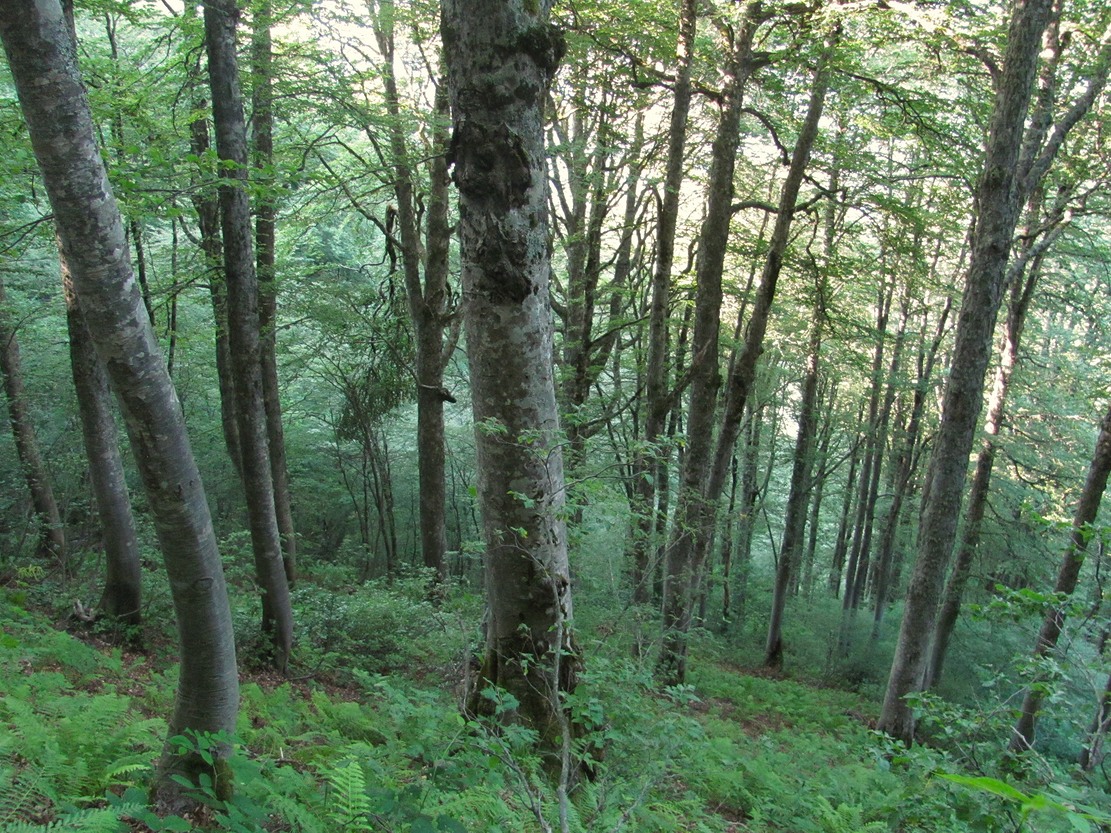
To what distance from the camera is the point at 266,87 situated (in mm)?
8633

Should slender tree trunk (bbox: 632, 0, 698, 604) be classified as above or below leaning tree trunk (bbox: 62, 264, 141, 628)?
above

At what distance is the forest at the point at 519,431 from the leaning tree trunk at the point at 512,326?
22 millimetres

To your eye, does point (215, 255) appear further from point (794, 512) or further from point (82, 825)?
point (794, 512)

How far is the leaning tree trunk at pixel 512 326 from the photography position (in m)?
3.61

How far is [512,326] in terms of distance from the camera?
3809 mm

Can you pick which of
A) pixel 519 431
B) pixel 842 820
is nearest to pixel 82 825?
pixel 519 431

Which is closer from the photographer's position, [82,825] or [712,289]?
[82,825]

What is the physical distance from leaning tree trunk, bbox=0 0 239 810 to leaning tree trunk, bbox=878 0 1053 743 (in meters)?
6.53

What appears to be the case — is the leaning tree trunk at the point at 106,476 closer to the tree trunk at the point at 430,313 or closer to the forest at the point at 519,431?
the forest at the point at 519,431

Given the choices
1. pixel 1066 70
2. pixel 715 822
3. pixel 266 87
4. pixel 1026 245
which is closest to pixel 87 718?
pixel 715 822

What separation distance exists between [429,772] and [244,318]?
209 inches

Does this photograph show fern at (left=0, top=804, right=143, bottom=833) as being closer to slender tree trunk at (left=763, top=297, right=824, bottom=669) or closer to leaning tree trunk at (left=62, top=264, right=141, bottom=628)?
leaning tree trunk at (left=62, top=264, right=141, bottom=628)

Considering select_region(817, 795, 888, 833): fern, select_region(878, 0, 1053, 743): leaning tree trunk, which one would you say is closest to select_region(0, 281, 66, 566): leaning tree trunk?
select_region(817, 795, 888, 833): fern

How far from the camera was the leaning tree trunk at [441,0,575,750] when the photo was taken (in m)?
3.61
